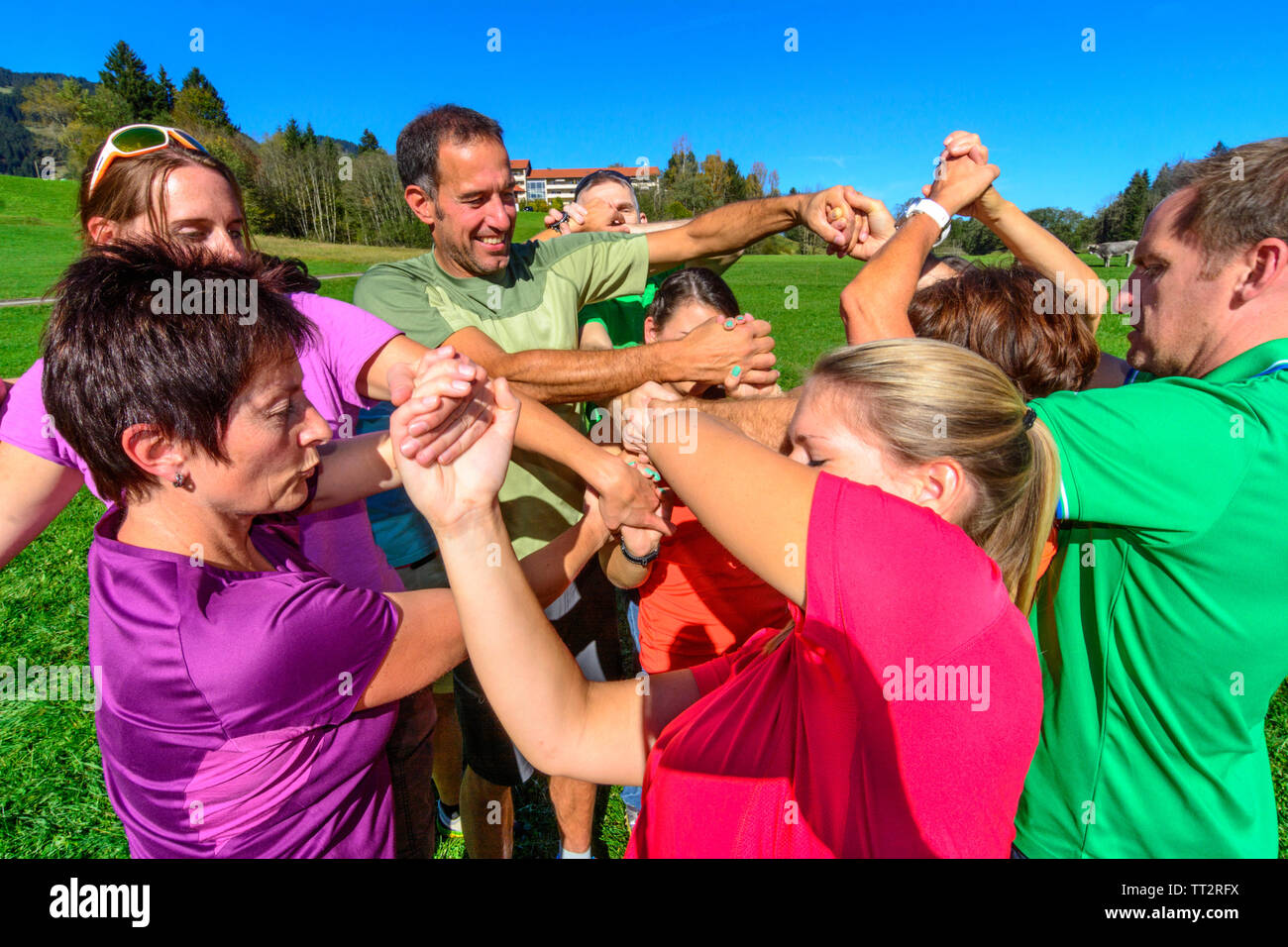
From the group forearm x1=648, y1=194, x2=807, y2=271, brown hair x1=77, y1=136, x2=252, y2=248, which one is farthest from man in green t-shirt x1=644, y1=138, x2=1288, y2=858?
brown hair x1=77, y1=136, x2=252, y2=248

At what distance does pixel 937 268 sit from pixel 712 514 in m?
2.33

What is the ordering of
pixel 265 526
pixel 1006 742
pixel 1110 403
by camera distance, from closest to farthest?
pixel 1006 742 → pixel 1110 403 → pixel 265 526

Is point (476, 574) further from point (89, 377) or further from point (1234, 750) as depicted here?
point (1234, 750)

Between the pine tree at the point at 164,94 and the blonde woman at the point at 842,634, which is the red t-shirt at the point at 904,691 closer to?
the blonde woman at the point at 842,634

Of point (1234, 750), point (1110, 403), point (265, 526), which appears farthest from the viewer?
point (265, 526)

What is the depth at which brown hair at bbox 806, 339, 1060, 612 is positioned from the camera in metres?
1.44

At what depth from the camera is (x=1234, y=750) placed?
5.65ft

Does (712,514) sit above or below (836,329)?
below

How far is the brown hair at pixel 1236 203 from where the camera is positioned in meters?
1.67

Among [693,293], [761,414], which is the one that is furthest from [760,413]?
[693,293]

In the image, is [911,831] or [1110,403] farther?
[1110,403]

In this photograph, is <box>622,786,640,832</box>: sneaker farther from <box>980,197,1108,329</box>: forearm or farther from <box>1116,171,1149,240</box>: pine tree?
<box>1116,171,1149,240</box>: pine tree

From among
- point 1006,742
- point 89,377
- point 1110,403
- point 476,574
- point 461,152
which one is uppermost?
point 461,152
